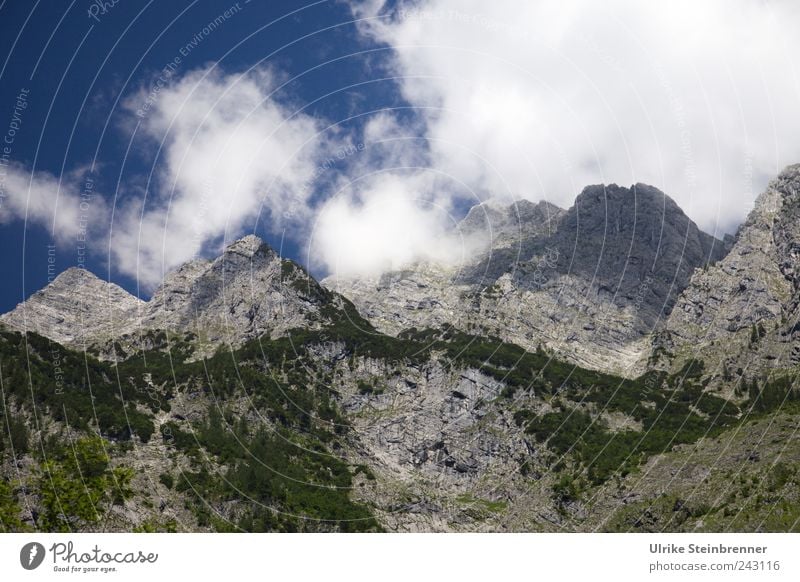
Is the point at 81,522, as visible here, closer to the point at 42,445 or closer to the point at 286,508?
the point at 42,445

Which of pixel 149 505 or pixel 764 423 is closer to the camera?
pixel 149 505

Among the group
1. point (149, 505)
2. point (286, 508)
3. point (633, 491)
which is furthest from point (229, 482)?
point (633, 491)

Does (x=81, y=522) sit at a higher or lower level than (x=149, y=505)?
higher

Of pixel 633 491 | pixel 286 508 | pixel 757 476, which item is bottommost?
pixel 286 508
